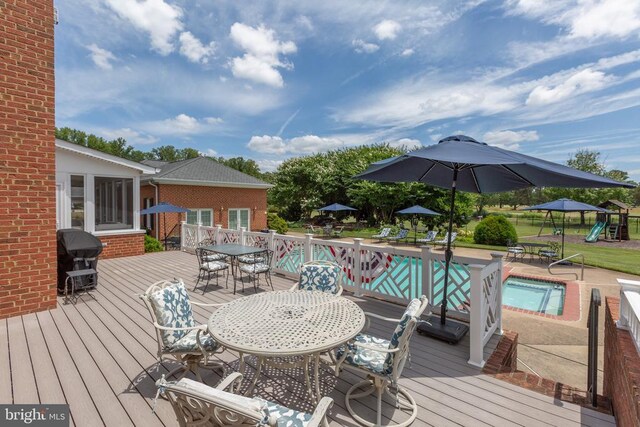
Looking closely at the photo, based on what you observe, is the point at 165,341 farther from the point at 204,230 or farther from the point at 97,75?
the point at 97,75

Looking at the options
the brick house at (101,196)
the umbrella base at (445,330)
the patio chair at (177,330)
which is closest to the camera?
the patio chair at (177,330)

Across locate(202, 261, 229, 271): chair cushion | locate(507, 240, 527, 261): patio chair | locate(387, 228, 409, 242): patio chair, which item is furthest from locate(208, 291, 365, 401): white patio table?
locate(387, 228, 409, 242): patio chair

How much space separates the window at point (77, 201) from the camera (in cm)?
882

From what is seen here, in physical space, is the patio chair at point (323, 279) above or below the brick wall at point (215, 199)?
below

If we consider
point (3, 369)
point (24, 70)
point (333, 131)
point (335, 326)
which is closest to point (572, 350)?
point (335, 326)

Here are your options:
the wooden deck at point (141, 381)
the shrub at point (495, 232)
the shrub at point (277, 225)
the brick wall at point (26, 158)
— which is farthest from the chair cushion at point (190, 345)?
the shrub at point (495, 232)

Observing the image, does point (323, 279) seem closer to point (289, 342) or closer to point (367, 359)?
point (367, 359)

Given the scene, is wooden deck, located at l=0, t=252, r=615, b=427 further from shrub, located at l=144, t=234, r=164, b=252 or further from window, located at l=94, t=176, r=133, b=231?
shrub, located at l=144, t=234, r=164, b=252

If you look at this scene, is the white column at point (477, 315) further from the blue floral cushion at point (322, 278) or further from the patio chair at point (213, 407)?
the patio chair at point (213, 407)

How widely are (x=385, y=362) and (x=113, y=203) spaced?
419 inches

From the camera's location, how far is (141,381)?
9.65ft

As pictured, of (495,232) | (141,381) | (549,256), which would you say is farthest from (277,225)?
(141,381)

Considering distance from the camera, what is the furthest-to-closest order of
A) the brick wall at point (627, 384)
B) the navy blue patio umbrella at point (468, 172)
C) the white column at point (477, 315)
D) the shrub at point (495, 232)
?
1. the shrub at point (495, 232)
2. the white column at point (477, 315)
3. the navy blue patio umbrella at point (468, 172)
4. the brick wall at point (627, 384)

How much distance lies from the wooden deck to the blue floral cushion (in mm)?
978
